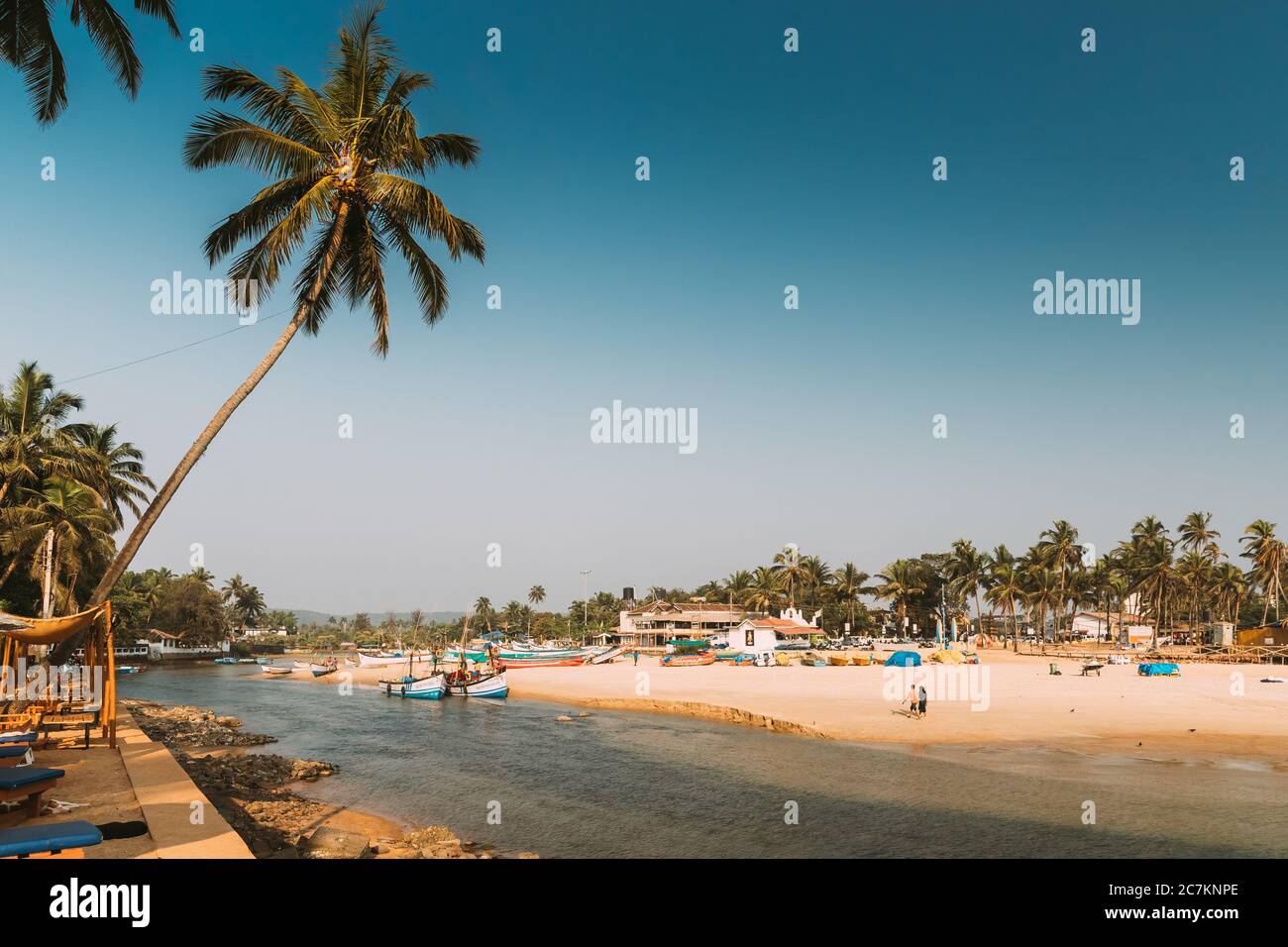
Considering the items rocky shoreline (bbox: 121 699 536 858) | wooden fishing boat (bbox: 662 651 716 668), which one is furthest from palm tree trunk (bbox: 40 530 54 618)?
wooden fishing boat (bbox: 662 651 716 668)

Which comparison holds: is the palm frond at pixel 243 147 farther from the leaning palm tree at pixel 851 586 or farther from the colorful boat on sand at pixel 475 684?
the leaning palm tree at pixel 851 586

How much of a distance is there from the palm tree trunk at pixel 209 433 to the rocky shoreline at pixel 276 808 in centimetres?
557

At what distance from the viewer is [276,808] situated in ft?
59.5

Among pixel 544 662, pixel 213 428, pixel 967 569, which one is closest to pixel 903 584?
pixel 967 569

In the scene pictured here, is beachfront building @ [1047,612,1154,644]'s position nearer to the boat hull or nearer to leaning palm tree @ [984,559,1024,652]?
leaning palm tree @ [984,559,1024,652]

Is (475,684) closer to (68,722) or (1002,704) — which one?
(1002,704)

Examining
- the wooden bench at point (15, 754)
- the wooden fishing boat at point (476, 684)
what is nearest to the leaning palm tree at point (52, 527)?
the wooden fishing boat at point (476, 684)

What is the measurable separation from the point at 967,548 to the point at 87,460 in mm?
89326

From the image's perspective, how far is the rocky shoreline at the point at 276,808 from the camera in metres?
14.3

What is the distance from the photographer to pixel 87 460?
38.4m

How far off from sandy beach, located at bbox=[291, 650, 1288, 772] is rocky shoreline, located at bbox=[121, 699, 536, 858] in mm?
19260
